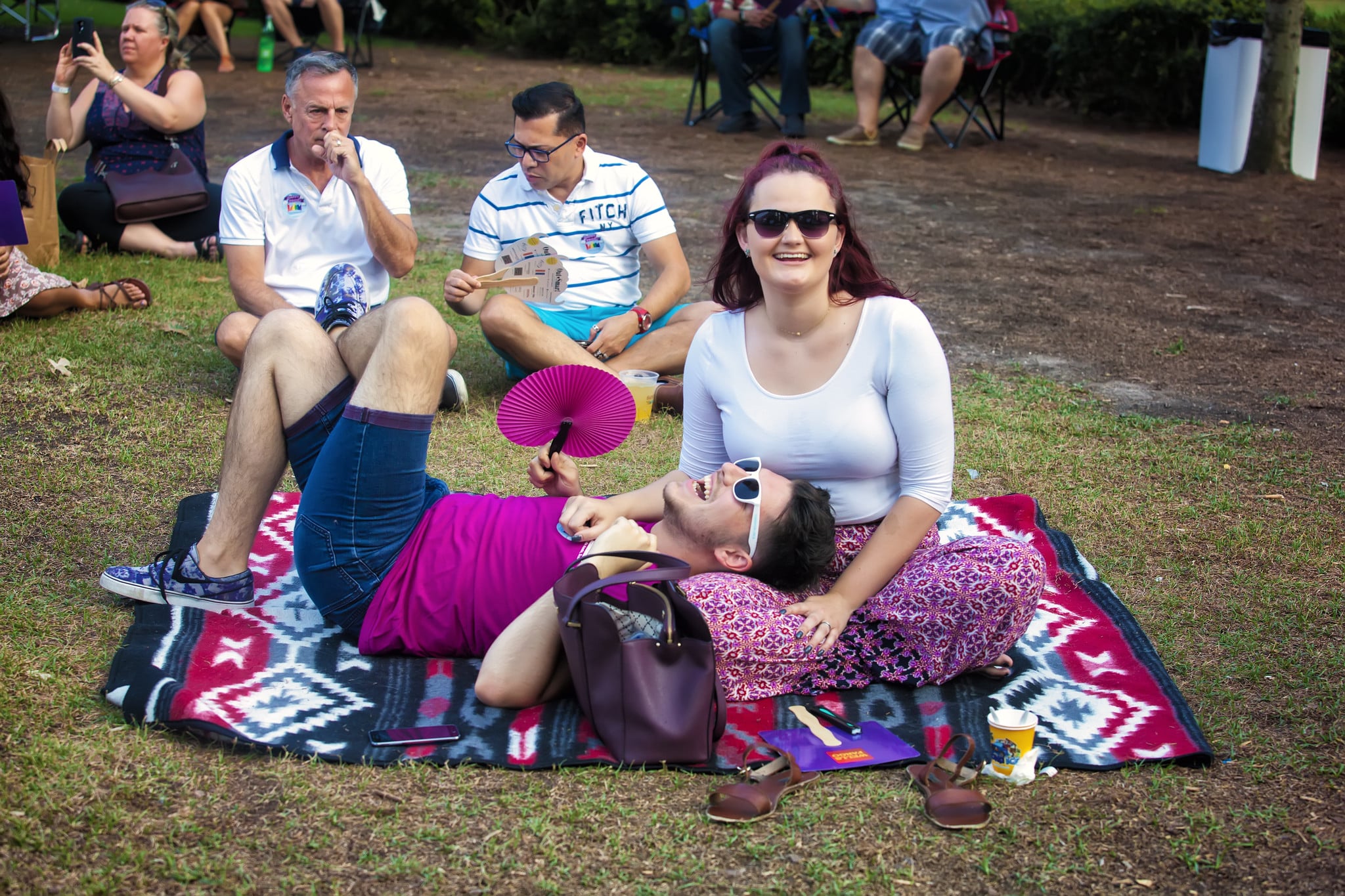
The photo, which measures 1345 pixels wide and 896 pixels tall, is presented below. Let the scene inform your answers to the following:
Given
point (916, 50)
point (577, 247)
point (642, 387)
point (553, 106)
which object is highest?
point (916, 50)

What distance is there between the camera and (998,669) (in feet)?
9.98

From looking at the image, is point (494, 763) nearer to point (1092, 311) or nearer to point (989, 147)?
point (1092, 311)

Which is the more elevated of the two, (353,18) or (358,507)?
(353,18)

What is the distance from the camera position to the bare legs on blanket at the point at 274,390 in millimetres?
3051

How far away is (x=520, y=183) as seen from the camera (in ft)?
15.9

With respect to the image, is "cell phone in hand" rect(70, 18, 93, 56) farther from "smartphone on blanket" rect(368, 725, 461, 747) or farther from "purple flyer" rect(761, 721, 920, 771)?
"purple flyer" rect(761, 721, 920, 771)

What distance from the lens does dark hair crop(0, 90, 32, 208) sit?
5.51 metres

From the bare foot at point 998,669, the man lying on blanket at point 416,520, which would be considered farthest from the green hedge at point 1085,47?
the bare foot at point 998,669

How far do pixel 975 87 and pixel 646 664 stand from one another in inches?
435

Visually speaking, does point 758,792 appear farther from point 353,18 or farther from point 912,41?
point 353,18

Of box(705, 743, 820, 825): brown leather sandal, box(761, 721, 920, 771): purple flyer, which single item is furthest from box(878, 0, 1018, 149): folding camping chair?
box(705, 743, 820, 825): brown leather sandal

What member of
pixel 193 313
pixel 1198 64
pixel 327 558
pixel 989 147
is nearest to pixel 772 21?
pixel 989 147

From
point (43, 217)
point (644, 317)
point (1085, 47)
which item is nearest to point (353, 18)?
point (1085, 47)

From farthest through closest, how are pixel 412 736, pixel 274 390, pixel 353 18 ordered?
pixel 353 18 < pixel 274 390 < pixel 412 736
